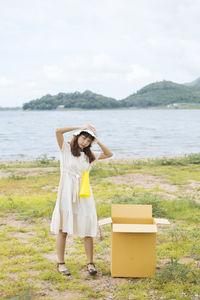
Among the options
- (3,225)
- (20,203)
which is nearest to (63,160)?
(3,225)

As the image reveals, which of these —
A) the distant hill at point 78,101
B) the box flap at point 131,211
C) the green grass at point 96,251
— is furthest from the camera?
the distant hill at point 78,101

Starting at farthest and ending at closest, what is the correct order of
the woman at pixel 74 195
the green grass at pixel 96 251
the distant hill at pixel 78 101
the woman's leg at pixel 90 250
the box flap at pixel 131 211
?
the distant hill at pixel 78 101, the box flap at pixel 131 211, the woman's leg at pixel 90 250, the woman at pixel 74 195, the green grass at pixel 96 251

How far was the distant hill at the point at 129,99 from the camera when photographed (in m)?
143

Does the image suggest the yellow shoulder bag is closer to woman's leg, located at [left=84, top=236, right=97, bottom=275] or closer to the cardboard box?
the cardboard box

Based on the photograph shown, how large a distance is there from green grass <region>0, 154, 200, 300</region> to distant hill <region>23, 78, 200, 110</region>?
132275 millimetres

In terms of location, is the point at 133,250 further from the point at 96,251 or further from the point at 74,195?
the point at 96,251

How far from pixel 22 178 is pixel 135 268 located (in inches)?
319

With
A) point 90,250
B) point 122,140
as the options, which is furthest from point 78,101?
point 90,250

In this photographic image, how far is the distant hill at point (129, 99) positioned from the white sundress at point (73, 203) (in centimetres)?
13651

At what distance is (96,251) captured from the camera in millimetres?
5227

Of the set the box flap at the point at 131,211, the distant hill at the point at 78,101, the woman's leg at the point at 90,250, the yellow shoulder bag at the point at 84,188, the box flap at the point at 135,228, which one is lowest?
the woman's leg at the point at 90,250

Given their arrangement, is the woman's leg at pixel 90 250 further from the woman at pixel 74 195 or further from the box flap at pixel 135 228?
the box flap at pixel 135 228

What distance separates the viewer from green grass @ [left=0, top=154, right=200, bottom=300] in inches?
156

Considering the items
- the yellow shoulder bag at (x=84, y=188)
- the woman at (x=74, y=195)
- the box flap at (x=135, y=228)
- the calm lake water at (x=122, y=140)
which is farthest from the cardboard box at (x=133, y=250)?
the calm lake water at (x=122, y=140)
